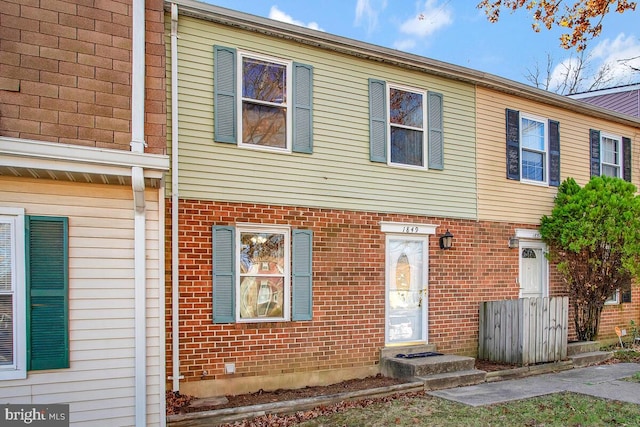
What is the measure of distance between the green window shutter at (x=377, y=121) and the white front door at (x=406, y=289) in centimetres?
140

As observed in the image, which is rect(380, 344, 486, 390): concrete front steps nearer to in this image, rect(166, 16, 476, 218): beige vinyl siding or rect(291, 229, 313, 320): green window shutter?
rect(291, 229, 313, 320): green window shutter

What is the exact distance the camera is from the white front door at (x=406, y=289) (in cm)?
823

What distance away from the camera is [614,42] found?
49.1ft

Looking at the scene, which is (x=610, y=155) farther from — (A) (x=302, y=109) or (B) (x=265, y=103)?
(B) (x=265, y=103)

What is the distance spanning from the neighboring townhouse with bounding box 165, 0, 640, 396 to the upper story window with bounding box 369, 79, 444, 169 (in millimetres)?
25

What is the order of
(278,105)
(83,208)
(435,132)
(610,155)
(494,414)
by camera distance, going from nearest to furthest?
(83,208) → (494,414) → (278,105) → (435,132) → (610,155)

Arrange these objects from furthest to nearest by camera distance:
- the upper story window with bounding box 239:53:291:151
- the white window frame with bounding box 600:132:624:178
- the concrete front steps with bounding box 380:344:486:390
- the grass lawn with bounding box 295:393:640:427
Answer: the white window frame with bounding box 600:132:624:178 < the concrete front steps with bounding box 380:344:486:390 < the upper story window with bounding box 239:53:291:151 < the grass lawn with bounding box 295:393:640:427

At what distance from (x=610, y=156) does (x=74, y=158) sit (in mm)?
11494

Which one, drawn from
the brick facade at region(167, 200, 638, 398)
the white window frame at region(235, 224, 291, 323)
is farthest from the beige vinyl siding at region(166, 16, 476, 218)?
the white window frame at region(235, 224, 291, 323)

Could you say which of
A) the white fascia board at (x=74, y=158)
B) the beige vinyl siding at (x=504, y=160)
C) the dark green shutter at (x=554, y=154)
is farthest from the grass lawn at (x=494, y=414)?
the dark green shutter at (x=554, y=154)

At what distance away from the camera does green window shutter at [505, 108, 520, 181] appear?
9641 mm

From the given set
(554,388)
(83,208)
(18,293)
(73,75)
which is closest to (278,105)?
(73,75)

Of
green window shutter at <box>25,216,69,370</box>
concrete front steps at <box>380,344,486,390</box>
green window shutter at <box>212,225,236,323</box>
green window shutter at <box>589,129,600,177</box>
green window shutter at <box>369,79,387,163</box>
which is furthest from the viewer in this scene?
green window shutter at <box>589,129,600,177</box>

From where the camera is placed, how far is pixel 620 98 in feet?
52.4
